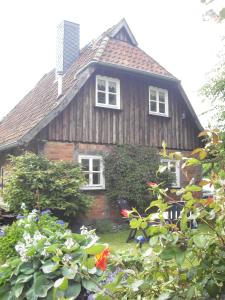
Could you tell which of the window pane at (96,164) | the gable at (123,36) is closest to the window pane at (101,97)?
the window pane at (96,164)

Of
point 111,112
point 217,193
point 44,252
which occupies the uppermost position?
point 111,112

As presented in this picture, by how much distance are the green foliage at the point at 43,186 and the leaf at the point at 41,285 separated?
6.19 meters

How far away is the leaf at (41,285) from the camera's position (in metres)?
2.83

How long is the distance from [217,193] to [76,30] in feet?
45.8

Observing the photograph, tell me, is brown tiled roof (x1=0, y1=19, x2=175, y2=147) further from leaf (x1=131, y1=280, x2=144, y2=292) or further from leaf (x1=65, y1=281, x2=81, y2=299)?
leaf (x1=131, y1=280, x2=144, y2=292)

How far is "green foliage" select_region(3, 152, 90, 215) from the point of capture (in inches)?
367

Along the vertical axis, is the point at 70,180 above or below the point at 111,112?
below

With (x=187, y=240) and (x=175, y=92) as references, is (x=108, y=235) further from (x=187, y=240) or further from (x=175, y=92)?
(x=187, y=240)

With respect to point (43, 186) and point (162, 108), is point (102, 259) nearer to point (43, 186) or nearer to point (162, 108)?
point (43, 186)

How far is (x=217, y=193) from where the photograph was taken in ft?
6.68

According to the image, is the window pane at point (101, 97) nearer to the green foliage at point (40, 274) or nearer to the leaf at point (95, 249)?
the green foliage at point (40, 274)

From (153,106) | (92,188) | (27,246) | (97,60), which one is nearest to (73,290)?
(27,246)

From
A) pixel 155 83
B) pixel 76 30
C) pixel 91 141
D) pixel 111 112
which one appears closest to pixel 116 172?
pixel 91 141

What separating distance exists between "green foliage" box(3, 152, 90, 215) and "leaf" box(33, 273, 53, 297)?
20.3 feet
